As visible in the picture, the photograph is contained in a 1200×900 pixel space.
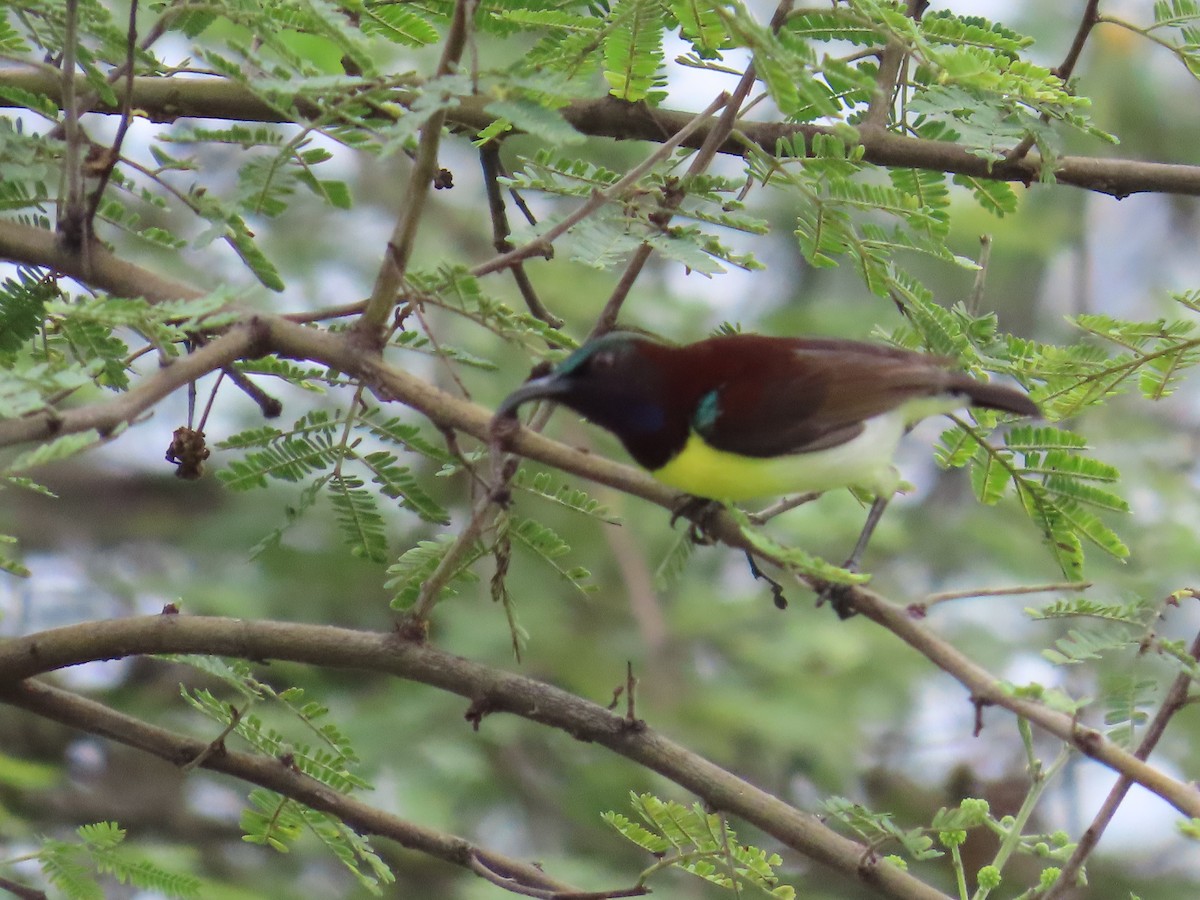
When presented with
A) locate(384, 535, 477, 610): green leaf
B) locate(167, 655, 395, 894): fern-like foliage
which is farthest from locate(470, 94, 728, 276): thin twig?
locate(167, 655, 395, 894): fern-like foliage

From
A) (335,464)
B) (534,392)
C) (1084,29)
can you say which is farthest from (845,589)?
(1084,29)

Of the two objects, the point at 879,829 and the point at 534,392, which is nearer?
the point at 534,392

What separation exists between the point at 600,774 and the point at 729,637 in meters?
0.90

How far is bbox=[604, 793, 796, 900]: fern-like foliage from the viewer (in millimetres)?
2328

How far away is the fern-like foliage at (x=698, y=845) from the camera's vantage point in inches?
91.7

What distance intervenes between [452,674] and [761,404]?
684 mm

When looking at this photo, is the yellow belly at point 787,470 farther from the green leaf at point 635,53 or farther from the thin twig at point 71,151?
A: the thin twig at point 71,151

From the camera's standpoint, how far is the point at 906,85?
2557mm

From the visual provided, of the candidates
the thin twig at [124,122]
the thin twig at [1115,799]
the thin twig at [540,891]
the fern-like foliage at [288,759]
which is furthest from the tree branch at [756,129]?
the thin twig at [540,891]

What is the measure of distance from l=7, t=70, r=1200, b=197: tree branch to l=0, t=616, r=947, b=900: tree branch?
915mm

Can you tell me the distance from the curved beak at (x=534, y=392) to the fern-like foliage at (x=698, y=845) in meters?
0.73

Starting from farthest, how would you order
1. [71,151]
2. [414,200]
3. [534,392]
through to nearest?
[534,392] < [71,151] < [414,200]

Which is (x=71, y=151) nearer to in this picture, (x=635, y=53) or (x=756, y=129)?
(x=635, y=53)

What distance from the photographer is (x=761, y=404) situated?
2.30m
